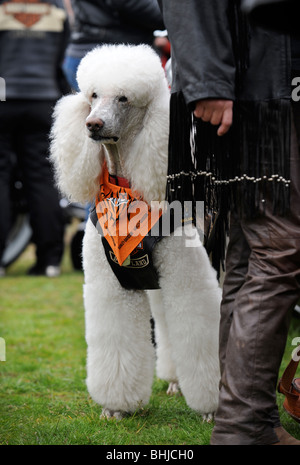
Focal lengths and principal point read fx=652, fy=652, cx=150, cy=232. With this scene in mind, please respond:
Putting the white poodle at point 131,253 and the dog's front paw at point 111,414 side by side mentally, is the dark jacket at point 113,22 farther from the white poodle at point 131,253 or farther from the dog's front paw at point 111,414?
the dog's front paw at point 111,414

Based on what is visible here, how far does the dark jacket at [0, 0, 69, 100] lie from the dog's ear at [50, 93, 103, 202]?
2.83m

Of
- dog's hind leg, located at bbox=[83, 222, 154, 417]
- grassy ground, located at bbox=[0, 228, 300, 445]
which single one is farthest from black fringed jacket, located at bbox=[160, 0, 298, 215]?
grassy ground, located at bbox=[0, 228, 300, 445]

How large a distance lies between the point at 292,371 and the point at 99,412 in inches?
31.8

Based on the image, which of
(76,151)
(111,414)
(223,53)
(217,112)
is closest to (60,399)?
(111,414)

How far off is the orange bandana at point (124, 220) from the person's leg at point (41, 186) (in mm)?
2961

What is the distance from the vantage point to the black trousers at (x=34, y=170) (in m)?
5.20

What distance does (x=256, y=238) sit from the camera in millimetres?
1932

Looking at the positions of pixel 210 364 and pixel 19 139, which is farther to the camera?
pixel 19 139

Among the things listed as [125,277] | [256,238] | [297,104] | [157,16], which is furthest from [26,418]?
[157,16]

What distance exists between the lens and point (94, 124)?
7.48 ft

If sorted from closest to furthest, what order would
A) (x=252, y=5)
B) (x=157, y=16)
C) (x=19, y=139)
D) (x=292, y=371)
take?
(x=252, y=5) < (x=292, y=371) < (x=157, y=16) < (x=19, y=139)

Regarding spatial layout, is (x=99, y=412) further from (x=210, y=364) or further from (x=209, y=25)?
(x=209, y=25)

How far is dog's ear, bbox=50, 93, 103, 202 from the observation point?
2.43m

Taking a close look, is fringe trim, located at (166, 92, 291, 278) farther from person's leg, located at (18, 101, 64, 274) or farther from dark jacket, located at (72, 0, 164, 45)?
person's leg, located at (18, 101, 64, 274)
